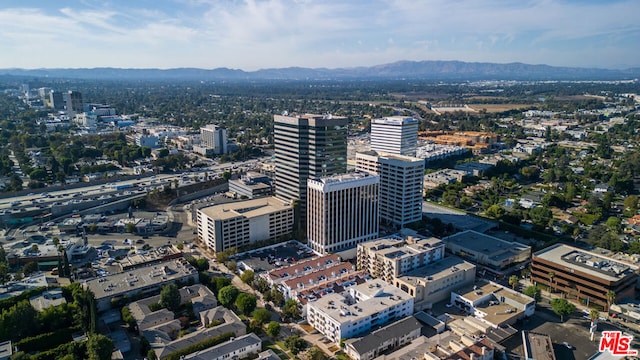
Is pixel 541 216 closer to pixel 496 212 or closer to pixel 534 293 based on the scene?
pixel 496 212

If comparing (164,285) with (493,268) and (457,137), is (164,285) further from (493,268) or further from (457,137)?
(457,137)

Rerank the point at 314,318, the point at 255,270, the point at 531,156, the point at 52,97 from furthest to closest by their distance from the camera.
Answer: the point at 52,97 < the point at 531,156 < the point at 255,270 < the point at 314,318

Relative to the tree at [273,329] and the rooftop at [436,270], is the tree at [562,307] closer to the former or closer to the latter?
the rooftop at [436,270]

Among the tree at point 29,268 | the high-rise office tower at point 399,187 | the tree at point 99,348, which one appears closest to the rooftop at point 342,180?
the high-rise office tower at point 399,187

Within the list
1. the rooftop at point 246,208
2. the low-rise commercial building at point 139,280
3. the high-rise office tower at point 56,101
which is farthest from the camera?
the high-rise office tower at point 56,101

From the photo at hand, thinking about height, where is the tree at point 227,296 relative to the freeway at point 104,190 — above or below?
below

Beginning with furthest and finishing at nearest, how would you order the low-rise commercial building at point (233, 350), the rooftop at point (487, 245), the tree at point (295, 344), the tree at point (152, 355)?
the rooftop at point (487, 245), the tree at point (295, 344), the tree at point (152, 355), the low-rise commercial building at point (233, 350)

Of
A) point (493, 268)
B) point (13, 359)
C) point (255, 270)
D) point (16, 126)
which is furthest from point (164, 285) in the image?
point (16, 126)

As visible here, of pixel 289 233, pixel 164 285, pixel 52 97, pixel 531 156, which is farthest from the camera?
pixel 52 97
